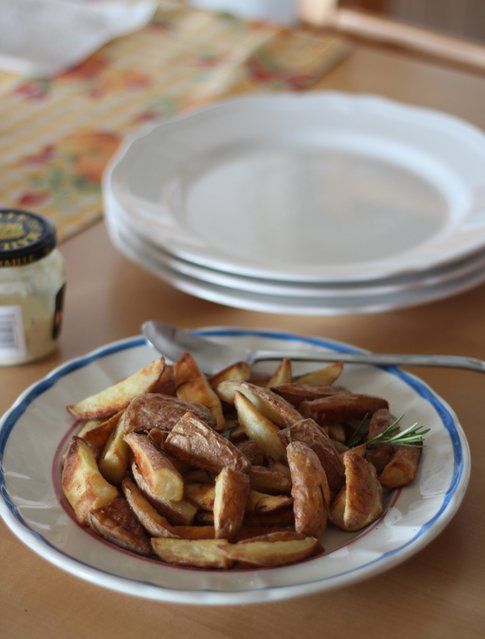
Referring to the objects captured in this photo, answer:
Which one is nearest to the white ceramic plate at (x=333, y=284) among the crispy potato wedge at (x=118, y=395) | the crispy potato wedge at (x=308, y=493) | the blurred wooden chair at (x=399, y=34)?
the crispy potato wedge at (x=118, y=395)

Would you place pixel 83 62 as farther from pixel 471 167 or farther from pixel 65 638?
pixel 65 638

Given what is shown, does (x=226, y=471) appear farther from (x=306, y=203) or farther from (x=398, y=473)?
(x=306, y=203)

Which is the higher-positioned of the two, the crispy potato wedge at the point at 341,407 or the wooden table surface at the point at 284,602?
the crispy potato wedge at the point at 341,407

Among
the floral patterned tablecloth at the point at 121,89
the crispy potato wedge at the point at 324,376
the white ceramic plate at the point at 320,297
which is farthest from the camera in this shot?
the floral patterned tablecloth at the point at 121,89

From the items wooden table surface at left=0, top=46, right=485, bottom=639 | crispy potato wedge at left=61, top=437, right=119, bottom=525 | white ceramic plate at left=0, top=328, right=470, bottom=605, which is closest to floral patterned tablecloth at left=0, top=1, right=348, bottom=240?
wooden table surface at left=0, top=46, right=485, bottom=639

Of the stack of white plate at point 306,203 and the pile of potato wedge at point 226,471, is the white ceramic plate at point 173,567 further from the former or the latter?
the stack of white plate at point 306,203

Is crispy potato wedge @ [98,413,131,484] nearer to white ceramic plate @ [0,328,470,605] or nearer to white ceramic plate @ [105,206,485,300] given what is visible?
white ceramic plate @ [0,328,470,605]

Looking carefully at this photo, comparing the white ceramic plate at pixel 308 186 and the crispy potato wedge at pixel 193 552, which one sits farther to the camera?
the white ceramic plate at pixel 308 186

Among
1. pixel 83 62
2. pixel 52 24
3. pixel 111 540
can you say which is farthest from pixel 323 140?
pixel 111 540
